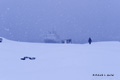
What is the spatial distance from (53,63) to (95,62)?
2035 millimetres

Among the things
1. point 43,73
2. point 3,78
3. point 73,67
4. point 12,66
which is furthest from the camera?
point 12,66

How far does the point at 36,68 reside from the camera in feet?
46.1

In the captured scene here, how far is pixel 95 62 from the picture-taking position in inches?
578

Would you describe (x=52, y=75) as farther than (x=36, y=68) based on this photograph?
No

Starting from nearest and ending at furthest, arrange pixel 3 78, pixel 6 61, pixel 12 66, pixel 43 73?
pixel 3 78 < pixel 43 73 < pixel 12 66 < pixel 6 61

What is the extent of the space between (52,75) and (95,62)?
311 cm

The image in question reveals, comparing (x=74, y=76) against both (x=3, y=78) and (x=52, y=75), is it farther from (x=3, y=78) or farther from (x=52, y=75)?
(x=3, y=78)

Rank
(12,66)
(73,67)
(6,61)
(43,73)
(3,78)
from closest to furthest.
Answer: (3,78)
(43,73)
(73,67)
(12,66)
(6,61)

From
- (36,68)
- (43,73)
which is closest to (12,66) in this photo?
(36,68)

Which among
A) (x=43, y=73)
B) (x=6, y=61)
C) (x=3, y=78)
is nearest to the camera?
(x=3, y=78)

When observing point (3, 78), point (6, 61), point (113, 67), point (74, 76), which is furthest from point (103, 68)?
point (6, 61)

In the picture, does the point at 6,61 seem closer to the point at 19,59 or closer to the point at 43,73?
the point at 19,59

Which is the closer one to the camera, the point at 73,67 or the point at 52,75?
the point at 52,75

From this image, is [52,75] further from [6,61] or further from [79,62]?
[6,61]
